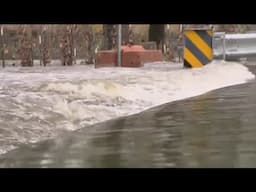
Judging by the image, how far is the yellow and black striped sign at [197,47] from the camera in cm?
1889

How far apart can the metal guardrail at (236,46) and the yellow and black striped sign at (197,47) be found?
613 cm

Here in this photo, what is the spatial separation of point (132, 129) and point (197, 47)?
10.0m

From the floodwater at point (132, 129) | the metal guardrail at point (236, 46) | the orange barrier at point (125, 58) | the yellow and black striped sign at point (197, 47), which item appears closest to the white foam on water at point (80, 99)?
the floodwater at point (132, 129)

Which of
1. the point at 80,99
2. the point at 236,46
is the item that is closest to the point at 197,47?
the point at 236,46

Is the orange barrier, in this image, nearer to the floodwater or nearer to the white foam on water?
the white foam on water

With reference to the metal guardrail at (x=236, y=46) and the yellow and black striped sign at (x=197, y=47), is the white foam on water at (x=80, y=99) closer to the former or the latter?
the yellow and black striped sign at (x=197, y=47)

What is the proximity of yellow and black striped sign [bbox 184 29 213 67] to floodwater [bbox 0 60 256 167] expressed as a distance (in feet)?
16.1

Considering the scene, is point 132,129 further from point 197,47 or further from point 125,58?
point 125,58

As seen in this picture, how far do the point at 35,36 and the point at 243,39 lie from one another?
26.9 ft

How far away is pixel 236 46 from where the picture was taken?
86.3ft

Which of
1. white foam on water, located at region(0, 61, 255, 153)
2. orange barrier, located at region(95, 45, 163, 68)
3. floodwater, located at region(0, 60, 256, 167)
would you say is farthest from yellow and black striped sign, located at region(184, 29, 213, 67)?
floodwater, located at region(0, 60, 256, 167)

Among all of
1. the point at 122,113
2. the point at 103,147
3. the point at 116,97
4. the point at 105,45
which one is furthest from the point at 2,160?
the point at 105,45
